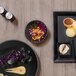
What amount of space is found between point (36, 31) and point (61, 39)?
15 cm

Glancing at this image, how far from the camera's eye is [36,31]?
1.17 m

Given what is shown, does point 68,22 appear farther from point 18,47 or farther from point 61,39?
point 18,47

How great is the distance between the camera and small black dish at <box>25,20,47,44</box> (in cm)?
115

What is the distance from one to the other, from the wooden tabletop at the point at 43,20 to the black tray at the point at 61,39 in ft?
0.08

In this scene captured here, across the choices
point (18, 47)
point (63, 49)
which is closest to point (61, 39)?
point (63, 49)

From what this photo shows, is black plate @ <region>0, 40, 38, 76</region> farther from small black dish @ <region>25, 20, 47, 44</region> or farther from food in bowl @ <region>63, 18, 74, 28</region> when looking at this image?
food in bowl @ <region>63, 18, 74, 28</region>

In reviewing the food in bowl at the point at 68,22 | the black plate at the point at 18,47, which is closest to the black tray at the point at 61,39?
the food in bowl at the point at 68,22

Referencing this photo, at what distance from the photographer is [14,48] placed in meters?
1.15

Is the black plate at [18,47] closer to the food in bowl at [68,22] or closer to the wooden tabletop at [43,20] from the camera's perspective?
the wooden tabletop at [43,20]

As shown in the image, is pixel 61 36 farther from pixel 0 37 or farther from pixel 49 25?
pixel 0 37

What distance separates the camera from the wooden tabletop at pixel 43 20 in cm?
116

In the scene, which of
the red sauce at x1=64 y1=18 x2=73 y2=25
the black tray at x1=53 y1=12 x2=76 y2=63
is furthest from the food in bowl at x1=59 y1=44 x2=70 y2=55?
the red sauce at x1=64 y1=18 x2=73 y2=25

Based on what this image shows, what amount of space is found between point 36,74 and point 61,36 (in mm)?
251

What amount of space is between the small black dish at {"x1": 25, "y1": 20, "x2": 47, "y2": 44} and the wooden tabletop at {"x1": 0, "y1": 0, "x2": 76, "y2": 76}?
28 mm
